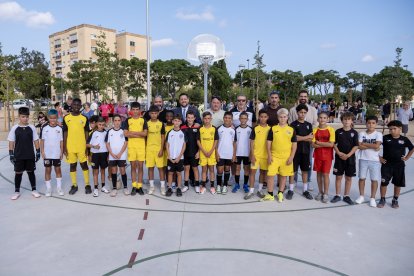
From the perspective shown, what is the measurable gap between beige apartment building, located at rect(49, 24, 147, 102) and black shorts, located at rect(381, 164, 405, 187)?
62282 millimetres

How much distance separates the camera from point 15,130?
227 inches

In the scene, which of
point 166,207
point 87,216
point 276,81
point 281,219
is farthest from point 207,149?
point 276,81

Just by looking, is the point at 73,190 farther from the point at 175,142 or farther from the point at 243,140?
the point at 243,140

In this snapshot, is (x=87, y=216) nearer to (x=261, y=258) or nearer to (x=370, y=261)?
(x=261, y=258)

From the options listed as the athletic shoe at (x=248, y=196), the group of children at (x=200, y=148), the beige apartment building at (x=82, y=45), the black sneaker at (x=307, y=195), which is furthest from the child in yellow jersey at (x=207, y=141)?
the beige apartment building at (x=82, y=45)

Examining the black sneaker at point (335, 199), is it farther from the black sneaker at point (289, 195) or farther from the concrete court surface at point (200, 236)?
the black sneaker at point (289, 195)

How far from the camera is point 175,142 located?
232 inches

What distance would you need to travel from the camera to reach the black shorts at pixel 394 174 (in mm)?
5242

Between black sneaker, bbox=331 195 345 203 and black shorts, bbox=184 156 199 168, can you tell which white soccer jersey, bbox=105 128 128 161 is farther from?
black sneaker, bbox=331 195 345 203

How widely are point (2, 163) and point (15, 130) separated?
4.26m

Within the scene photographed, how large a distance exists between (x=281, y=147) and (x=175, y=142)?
6.44 feet

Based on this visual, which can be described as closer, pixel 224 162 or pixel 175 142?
pixel 175 142

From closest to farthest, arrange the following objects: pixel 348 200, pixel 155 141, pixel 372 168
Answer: pixel 372 168, pixel 348 200, pixel 155 141

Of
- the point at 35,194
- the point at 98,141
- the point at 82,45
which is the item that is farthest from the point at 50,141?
the point at 82,45
